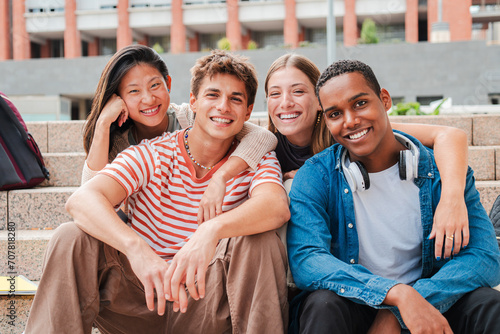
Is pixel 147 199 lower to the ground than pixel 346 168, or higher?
lower

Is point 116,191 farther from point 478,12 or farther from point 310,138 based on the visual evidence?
point 478,12

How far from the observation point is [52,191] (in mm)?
3219

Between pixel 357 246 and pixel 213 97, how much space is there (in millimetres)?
938

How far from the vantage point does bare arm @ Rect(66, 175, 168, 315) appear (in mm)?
1641

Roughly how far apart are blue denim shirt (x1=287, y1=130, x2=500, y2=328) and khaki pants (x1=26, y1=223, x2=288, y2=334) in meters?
0.12

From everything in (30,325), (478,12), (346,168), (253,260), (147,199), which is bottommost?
(30,325)

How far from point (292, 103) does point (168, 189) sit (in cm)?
87

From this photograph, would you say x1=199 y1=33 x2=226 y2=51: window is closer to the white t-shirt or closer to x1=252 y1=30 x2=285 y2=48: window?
x1=252 y1=30 x2=285 y2=48: window

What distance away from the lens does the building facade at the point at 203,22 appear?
67.1 feet

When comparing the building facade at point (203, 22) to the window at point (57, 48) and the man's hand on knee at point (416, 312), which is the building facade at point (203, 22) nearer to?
the window at point (57, 48)

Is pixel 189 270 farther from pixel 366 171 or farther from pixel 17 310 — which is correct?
pixel 17 310

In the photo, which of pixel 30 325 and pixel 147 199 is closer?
pixel 30 325

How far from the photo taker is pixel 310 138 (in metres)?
2.59

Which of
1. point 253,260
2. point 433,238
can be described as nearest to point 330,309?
point 253,260
